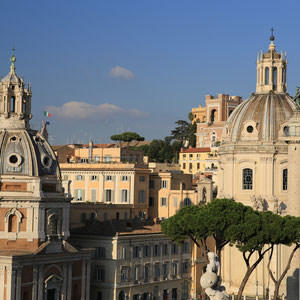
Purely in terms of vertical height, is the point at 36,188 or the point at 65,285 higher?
the point at 36,188

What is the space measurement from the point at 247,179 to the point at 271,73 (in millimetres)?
11340

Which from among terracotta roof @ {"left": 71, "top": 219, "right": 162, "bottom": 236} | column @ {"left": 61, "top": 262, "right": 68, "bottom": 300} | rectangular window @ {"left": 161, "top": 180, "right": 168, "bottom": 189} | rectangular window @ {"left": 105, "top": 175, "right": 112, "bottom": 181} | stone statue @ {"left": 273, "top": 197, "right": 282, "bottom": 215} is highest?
rectangular window @ {"left": 105, "top": 175, "right": 112, "bottom": 181}

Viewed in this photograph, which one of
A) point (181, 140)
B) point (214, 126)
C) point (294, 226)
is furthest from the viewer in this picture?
point (181, 140)

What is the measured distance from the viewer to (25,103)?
66.3 meters

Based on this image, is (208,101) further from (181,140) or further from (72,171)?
(72,171)

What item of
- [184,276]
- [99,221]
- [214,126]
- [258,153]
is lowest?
[184,276]

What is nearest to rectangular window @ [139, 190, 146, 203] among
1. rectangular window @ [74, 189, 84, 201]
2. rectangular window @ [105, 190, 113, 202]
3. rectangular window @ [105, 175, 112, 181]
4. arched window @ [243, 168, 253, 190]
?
rectangular window @ [105, 190, 113, 202]

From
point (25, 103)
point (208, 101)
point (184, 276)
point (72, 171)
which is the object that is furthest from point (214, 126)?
point (25, 103)

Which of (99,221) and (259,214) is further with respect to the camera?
(99,221)

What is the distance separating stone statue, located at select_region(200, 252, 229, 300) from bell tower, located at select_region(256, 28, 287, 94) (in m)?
51.5

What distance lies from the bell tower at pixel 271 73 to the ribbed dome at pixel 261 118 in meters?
1.40

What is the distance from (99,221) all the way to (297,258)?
17.7 meters

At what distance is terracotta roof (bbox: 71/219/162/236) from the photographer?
227 feet

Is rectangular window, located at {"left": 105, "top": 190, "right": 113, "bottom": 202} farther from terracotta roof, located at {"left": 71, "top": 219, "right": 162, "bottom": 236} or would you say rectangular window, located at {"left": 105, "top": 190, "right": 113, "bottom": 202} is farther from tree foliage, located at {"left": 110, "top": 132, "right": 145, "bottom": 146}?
tree foliage, located at {"left": 110, "top": 132, "right": 145, "bottom": 146}
